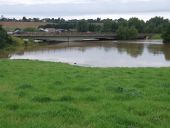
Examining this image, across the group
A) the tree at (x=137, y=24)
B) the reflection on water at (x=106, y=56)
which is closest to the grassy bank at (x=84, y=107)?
the reflection on water at (x=106, y=56)

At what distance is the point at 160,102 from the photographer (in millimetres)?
11266

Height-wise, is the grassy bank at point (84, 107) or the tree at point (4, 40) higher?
the grassy bank at point (84, 107)

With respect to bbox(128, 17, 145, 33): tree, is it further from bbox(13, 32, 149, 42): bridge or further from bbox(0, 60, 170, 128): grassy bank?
bbox(0, 60, 170, 128): grassy bank

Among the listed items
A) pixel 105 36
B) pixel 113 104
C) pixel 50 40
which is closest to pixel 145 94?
pixel 113 104

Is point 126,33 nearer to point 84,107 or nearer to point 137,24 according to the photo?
point 137,24

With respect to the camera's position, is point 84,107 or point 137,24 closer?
point 84,107

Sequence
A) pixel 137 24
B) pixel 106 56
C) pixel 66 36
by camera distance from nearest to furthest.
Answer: pixel 106 56, pixel 66 36, pixel 137 24

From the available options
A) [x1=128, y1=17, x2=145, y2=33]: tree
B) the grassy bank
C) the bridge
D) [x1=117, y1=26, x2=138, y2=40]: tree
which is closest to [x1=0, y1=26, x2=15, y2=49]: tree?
the bridge

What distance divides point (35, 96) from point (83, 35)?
11420 cm

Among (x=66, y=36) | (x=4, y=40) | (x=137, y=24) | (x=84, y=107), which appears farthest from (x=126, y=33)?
(x=84, y=107)

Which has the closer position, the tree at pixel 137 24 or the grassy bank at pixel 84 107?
the grassy bank at pixel 84 107

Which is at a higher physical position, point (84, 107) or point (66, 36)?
point (84, 107)

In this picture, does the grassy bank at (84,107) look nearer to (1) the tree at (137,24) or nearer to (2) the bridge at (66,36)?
(2) the bridge at (66,36)

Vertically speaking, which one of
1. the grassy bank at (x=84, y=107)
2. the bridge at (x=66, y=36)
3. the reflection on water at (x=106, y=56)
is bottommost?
the bridge at (x=66, y=36)
